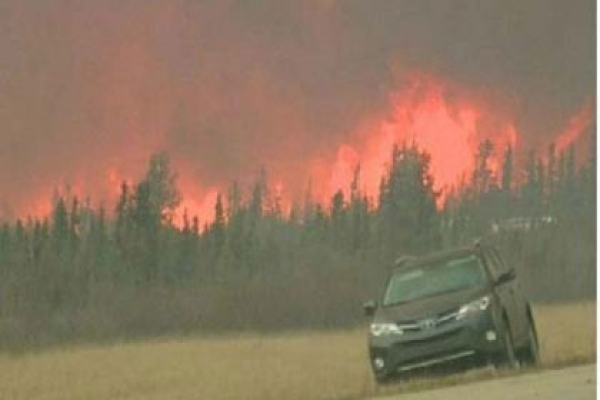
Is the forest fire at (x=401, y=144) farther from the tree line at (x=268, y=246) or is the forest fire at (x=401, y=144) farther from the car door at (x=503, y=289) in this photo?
the car door at (x=503, y=289)

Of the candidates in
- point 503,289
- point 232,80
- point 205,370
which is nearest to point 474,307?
point 503,289

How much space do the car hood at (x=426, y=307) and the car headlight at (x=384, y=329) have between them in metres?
0.02

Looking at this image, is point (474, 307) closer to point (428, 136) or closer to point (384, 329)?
point (384, 329)

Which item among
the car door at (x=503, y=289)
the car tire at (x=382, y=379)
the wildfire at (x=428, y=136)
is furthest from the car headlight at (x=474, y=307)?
the wildfire at (x=428, y=136)

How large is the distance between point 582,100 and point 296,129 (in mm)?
1783

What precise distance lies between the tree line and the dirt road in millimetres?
390

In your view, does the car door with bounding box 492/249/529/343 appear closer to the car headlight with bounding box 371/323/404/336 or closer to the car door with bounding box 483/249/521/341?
the car door with bounding box 483/249/521/341

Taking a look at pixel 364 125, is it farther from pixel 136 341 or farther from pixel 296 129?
pixel 136 341

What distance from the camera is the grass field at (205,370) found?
6344 millimetres

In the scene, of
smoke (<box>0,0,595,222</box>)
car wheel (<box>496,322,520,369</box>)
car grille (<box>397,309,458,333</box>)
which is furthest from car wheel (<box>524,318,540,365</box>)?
smoke (<box>0,0,595,222</box>)

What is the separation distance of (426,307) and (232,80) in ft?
4.60

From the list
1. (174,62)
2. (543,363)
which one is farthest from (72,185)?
(543,363)

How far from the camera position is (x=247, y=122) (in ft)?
22.7

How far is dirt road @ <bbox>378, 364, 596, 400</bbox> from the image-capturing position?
24.1ft
